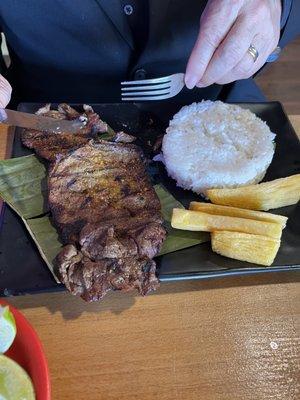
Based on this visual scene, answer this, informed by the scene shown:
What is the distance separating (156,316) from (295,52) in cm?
357

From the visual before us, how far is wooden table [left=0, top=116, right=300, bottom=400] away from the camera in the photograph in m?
1.15

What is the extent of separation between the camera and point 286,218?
4.64 ft

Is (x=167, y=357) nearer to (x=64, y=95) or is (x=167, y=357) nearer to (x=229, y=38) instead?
(x=229, y=38)

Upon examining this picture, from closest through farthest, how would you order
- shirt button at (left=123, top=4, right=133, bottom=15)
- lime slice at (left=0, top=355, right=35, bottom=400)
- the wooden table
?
lime slice at (left=0, top=355, right=35, bottom=400) → the wooden table → shirt button at (left=123, top=4, right=133, bottom=15)

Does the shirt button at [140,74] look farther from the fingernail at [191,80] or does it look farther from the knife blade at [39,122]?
the fingernail at [191,80]

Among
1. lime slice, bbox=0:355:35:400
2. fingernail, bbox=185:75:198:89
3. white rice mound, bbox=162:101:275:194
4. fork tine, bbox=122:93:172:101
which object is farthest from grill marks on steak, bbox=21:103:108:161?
lime slice, bbox=0:355:35:400

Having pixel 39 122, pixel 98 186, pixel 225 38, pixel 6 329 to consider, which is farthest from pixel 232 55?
pixel 6 329

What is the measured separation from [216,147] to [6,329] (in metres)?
1.02

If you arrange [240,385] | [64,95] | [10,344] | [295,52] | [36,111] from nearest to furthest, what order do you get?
[10,344] → [240,385] → [36,111] → [64,95] → [295,52]

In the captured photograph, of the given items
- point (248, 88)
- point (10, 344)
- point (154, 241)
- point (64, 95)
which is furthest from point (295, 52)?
point (10, 344)

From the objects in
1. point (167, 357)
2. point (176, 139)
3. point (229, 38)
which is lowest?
point (167, 357)

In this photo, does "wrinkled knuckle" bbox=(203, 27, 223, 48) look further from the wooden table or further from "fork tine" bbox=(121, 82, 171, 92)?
the wooden table

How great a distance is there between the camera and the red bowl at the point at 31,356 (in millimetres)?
930

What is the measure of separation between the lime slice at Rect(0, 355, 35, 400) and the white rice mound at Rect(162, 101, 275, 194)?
2.92 feet
